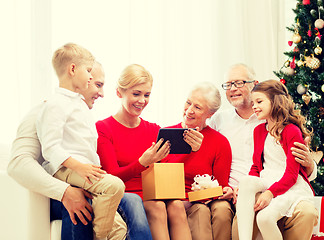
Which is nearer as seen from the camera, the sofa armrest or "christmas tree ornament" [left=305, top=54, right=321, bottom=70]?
the sofa armrest

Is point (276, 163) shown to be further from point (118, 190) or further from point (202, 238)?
point (118, 190)

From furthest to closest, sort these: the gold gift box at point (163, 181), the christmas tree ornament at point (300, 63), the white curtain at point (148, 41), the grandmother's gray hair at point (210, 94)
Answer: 1. the christmas tree ornament at point (300, 63)
2. the white curtain at point (148, 41)
3. the grandmother's gray hair at point (210, 94)
4. the gold gift box at point (163, 181)

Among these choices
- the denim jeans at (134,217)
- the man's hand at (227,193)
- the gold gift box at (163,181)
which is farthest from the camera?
the man's hand at (227,193)

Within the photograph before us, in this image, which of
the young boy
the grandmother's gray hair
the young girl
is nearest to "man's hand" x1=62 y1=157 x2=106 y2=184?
the young boy

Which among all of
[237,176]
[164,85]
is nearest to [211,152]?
[237,176]

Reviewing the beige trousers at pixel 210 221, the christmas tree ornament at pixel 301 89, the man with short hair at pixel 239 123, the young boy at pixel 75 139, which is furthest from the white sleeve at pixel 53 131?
the christmas tree ornament at pixel 301 89

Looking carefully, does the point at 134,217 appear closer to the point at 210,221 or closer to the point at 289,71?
the point at 210,221

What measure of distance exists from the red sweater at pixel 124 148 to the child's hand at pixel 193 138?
10.6 inches

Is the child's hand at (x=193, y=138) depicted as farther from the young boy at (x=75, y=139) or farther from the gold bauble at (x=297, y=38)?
the gold bauble at (x=297, y=38)

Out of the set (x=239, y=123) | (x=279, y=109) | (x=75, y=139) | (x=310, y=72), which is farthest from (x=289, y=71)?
(x=75, y=139)

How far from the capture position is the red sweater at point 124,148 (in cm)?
253

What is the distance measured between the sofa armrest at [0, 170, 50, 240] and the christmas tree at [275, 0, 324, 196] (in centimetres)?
218

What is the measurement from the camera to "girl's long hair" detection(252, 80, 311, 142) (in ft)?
8.31

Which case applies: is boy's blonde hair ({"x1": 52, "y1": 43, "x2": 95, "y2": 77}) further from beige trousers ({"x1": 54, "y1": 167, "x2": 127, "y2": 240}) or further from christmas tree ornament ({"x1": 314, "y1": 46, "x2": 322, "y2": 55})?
christmas tree ornament ({"x1": 314, "y1": 46, "x2": 322, "y2": 55})
